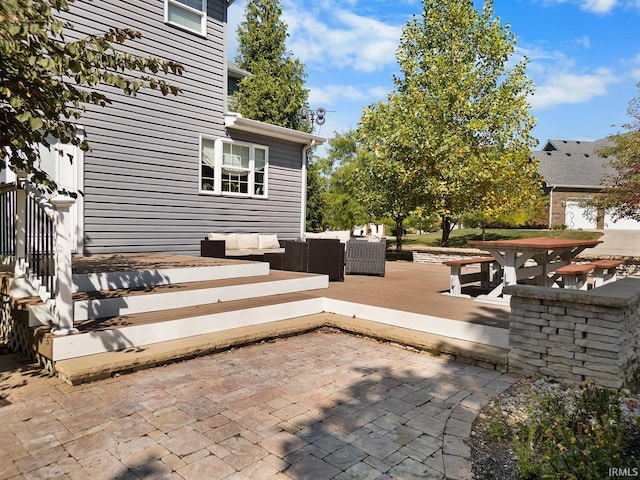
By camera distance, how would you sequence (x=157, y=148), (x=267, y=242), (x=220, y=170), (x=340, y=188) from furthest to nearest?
1. (x=340, y=188)
2. (x=267, y=242)
3. (x=220, y=170)
4. (x=157, y=148)

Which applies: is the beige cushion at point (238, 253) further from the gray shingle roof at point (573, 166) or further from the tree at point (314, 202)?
the gray shingle roof at point (573, 166)

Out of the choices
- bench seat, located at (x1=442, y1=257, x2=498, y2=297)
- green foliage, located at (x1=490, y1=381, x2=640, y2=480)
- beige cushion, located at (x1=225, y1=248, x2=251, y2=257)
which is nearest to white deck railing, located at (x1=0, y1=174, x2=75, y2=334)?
green foliage, located at (x1=490, y1=381, x2=640, y2=480)

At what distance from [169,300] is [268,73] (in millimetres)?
18287

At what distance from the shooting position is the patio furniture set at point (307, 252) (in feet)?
24.2

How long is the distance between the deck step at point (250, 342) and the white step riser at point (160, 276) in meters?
1.29

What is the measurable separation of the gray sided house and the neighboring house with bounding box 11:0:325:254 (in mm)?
19

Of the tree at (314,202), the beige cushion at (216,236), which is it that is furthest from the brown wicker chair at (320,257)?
the tree at (314,202)

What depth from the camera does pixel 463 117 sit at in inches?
520

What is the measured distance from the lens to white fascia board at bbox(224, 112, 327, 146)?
8898mm

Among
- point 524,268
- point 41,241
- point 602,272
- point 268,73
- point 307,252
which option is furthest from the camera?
point 268,73

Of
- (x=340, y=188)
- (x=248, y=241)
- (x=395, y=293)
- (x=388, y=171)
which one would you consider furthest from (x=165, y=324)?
(x=340, y=188)

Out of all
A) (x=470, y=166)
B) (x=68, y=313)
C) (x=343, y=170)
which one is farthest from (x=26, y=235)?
(x=343, y=170)

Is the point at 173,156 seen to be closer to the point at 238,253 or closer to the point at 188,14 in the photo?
the point at 238,253

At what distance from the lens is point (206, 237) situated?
875cm
